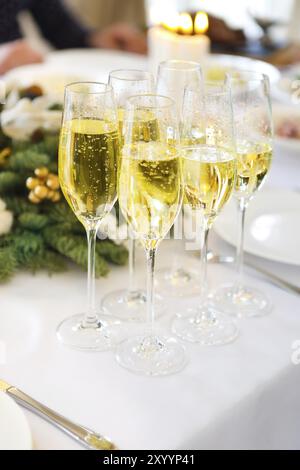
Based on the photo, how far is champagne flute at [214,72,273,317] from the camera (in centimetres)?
98

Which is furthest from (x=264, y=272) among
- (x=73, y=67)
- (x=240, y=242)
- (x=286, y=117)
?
(x=73, y=67)

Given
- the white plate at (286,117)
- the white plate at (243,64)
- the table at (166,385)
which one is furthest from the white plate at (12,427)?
the white plate at (243,64)

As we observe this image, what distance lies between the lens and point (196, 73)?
1020 mm

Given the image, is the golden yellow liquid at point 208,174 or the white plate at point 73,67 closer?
the golden yellow liquid at point 208,174

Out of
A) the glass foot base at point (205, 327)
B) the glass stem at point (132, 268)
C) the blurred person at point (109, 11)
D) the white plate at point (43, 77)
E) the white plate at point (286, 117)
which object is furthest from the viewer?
the blurred person at point (109, 11)

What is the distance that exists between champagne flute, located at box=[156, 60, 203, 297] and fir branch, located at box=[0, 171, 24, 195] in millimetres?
275

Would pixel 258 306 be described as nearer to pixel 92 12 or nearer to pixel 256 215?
pixel 256 215

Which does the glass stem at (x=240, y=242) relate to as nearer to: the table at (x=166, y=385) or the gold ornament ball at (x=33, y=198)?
the table at (x=166, y=385)

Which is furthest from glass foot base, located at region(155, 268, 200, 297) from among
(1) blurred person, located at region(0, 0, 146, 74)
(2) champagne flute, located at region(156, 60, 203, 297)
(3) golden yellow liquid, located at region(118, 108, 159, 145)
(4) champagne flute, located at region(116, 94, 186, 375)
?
(1) blurred person, located at region(0, 0, 146, 74)

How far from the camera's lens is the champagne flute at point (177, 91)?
3.36 ft

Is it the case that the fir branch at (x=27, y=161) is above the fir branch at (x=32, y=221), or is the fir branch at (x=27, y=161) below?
above

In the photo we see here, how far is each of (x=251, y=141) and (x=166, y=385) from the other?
0.37 meters

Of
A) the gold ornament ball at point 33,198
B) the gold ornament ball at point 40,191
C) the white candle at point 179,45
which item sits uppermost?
the white candle at point 179,45

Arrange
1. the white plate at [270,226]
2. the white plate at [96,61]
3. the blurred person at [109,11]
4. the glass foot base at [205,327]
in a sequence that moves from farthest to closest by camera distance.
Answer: the blurred person at [109,11] → the white plate at [96,61] → the white plate at [270,226] → the glass foot base at [205,327]
